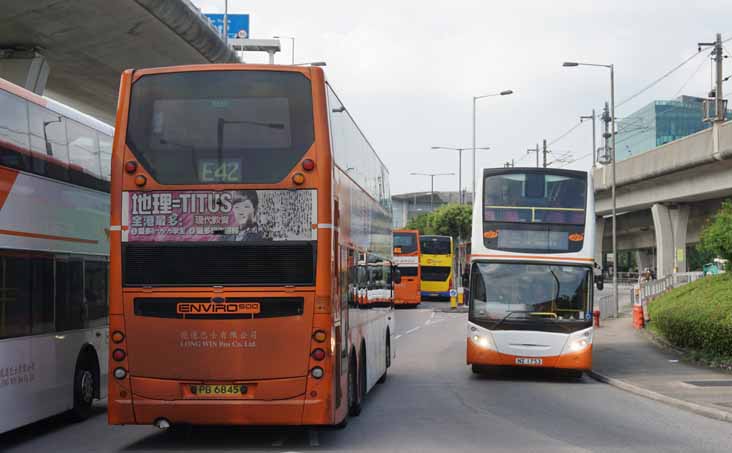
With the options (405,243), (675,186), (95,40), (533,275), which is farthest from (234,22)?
(533,275)

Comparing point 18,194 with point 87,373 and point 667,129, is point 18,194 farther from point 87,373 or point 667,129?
point 667,129

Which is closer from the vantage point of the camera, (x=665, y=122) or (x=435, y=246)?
(x=435, y=246)

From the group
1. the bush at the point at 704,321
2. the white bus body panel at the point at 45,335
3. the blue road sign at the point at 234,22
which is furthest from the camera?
the blue road sign at the point at 234,22

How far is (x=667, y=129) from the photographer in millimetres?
82938

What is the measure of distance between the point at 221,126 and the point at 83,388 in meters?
4.73

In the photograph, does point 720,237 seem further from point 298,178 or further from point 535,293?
point 298,178

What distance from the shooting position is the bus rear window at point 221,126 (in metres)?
10.6

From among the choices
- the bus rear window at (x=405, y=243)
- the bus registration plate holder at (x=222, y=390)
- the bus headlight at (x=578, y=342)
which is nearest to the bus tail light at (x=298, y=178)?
the bus registration plate holder at (x=222, y=390)

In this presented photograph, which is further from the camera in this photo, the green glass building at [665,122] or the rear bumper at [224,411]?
the green glass building at [665,122]

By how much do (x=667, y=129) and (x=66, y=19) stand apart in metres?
67.6

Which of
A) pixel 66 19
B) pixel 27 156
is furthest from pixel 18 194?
pixel 66 19

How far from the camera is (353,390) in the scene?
1316 centimetres

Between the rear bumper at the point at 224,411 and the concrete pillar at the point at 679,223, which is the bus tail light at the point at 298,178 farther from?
the concrete pillar at the point at 679,223

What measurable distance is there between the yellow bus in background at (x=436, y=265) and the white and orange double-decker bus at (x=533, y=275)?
3970 centimetres
